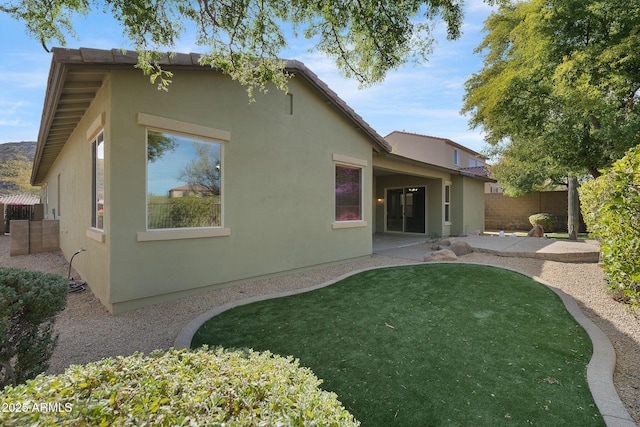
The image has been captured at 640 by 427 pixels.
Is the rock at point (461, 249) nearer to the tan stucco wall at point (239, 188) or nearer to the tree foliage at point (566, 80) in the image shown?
the tan stucco wall at point (239, 188)

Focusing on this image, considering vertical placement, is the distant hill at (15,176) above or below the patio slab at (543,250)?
above

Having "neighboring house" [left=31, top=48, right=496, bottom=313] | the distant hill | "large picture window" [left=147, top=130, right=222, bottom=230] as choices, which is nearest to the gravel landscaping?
"neighboring house" [left=31, top=48, right=496, bottom=313]

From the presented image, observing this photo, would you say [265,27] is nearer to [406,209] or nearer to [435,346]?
[435,346]

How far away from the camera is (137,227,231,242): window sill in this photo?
214 inches

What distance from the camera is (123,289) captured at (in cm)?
527

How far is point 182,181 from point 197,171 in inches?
14.7

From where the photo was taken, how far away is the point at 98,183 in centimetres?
636

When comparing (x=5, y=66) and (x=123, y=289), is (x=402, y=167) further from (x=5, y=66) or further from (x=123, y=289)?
A: (x=5, y=66)

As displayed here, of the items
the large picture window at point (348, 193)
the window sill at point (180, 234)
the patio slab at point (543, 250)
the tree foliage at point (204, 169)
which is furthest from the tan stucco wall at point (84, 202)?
the patio slab at point (543, 250)

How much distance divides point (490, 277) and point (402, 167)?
687cm

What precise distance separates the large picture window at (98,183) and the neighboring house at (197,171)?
41 mm

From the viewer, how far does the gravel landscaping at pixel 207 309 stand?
3.76 meters

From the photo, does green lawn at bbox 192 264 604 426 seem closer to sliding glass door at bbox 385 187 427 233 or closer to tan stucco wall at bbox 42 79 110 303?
tan stucco wall at bbox 42 79 110 303

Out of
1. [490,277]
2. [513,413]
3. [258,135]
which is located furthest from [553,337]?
[258,135]
